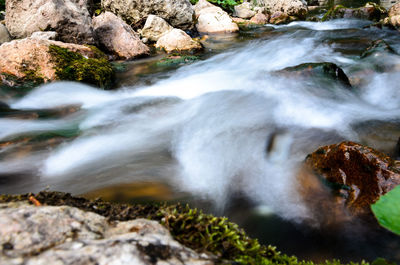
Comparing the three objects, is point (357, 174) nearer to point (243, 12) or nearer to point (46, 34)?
point (46, 34)

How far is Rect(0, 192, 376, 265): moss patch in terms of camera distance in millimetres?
1089

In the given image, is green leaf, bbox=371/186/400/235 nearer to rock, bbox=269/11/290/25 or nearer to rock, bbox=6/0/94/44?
rock, bbox=6/0/94/44

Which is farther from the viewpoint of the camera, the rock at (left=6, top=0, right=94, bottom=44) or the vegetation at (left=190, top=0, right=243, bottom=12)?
the vegetation at (left=190, top=0, right=243, bottom=12)

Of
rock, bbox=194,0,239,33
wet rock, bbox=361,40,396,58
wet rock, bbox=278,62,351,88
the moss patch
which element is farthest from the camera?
rock, bbox=194,0,239,33

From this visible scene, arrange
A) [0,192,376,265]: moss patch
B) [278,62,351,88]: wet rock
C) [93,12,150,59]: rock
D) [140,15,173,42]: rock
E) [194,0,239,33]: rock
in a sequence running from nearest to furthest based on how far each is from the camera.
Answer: [0,192,376,265]: moss patch, [278,62,351,88]: wet rock, [93,12,150,59]: rock, [140,15,173,42]: rock, [194,0,239,33]: rock

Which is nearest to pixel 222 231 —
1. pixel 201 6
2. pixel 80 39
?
pixel 80 39

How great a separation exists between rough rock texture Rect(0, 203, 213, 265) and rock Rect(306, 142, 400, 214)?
6.14 ft

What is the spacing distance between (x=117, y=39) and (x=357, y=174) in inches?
342

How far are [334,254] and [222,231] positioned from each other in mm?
1342

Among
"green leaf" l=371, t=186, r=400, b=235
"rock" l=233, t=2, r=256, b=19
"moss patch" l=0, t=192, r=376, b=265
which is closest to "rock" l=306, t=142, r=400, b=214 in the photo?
"moss patch" l=0, t=192, r=376, b=265

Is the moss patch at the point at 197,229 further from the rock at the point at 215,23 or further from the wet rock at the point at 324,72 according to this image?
the rock at the point at 215,23

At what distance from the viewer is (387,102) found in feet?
15.5

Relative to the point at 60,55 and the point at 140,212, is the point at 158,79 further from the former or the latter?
the point at 140,212

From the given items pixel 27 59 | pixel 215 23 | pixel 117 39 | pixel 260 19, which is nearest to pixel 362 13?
pixel 260 19
